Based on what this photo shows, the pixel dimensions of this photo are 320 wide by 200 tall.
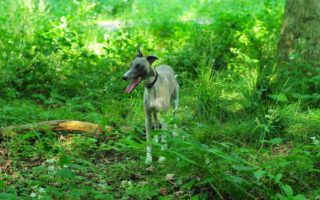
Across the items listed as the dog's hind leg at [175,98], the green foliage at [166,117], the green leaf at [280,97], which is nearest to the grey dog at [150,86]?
the green foliage at [166,117]

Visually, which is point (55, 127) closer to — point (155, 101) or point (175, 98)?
point (155, 101)

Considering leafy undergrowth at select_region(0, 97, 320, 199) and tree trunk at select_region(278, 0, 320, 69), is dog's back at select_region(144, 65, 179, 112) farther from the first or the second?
tree trunk at select_region(278, 0, 320, 69)

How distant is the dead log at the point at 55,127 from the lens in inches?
244

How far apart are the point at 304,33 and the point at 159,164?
159 inches

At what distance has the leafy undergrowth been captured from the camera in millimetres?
4340

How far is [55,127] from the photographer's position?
21.5ft

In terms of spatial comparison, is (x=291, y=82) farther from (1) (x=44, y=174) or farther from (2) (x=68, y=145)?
(1) (x=44, y=174)

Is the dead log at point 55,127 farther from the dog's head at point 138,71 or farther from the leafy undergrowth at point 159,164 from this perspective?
the dog's head at point 138,71

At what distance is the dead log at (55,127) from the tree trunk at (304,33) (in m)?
3.05

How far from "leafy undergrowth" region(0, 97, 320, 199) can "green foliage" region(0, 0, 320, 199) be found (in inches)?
0.5

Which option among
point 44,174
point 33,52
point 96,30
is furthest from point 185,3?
point 44,174

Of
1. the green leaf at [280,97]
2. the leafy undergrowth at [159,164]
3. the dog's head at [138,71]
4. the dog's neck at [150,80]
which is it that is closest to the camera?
the leafy undergrowth at [159,164]

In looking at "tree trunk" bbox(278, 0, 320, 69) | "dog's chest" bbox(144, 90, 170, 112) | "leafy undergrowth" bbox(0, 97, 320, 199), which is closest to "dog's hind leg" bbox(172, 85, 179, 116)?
"leafy undergrowth" bbox(0, 97, 320, 199)

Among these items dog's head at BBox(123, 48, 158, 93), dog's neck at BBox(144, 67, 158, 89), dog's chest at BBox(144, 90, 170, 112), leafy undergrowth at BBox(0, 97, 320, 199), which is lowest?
leafy undergrowth at BBox(0, 97, 320, 199)
